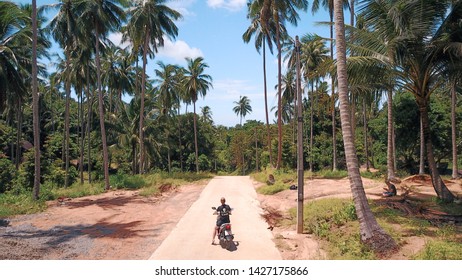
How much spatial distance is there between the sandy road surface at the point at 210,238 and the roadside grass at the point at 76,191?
269 inches

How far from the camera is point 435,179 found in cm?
1181

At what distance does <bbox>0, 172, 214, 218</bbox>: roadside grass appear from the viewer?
14.9 m

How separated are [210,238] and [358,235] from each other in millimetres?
4250

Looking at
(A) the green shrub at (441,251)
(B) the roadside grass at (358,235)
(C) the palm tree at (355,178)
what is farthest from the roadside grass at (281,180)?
(A) the green shrub at (441,251)

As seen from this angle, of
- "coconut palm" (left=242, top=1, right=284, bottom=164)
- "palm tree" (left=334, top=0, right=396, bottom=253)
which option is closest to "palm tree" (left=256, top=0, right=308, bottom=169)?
"coconut palm" (left=242, top=1, right=284, bottom=164)

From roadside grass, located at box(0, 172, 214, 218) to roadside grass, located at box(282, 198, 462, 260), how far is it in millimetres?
11586

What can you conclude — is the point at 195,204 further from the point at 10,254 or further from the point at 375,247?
the point at 375,247

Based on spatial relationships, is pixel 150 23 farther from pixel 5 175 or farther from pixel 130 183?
pixel 5 175

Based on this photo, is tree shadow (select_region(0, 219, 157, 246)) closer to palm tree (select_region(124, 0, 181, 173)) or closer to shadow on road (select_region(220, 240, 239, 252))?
shadow on road (select_region(220, 240, 239, 252))

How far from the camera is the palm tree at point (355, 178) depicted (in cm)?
784

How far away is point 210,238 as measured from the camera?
32.4 feet

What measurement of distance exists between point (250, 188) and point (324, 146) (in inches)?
651

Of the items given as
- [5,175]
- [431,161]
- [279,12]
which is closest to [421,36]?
[431,161]

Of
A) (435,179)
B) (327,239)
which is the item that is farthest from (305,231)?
(435,179)
